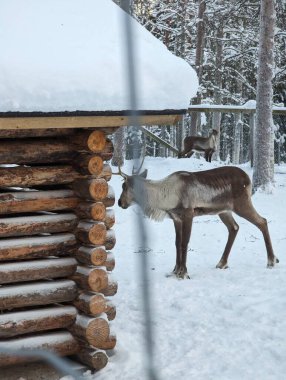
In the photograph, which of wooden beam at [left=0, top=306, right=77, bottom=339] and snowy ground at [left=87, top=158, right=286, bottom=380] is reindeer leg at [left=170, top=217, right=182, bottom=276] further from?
wooden beam at [left=0, top=306, right=77, bottom=339]

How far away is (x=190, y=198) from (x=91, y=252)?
3192 mm

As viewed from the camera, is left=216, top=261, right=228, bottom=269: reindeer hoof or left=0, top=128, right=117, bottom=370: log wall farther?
left=216, top=261, right=228, bottom=269: reindeer hoof

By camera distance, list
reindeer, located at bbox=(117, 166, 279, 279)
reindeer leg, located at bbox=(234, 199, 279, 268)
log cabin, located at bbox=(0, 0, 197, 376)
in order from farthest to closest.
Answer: reindeer leg, located at bbox=(234, 199, 279, 268)
reindeer, located at bbox=(117, 166, 279, 279)
log cabin, located at bbox=(0, 0, 197, 376)

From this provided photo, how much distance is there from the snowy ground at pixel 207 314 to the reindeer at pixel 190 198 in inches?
18.4

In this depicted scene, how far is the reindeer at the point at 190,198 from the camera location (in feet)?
26.9

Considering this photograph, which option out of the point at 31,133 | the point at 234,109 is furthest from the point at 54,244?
the point at 234,109

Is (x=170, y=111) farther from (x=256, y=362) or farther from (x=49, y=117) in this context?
(x=256, y=362)

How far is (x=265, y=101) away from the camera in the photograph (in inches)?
549

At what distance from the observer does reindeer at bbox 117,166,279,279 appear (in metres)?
8.19

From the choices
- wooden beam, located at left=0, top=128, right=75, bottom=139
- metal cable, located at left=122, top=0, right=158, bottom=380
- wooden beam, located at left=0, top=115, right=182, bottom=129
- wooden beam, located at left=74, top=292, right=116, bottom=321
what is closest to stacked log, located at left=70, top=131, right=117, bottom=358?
wooden beam, located at left=74, top=292, right=116, bottom=321

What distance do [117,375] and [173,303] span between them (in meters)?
1.97

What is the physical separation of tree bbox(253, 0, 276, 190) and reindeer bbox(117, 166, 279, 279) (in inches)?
227

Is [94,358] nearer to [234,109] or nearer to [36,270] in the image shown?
[36,270]

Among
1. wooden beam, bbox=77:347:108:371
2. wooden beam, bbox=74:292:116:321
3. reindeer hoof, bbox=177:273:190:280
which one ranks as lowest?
wooden beam, bbox=77:347:108:371
